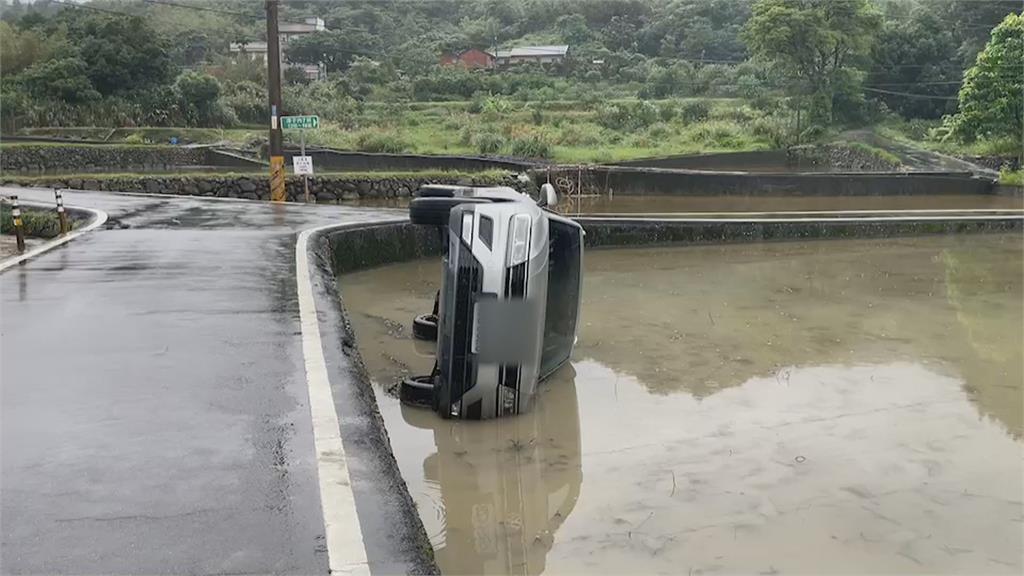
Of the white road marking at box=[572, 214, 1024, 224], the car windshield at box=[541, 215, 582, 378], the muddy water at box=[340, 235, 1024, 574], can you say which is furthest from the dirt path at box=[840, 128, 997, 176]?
the car windshield at box=[541, 215, 582, 378]

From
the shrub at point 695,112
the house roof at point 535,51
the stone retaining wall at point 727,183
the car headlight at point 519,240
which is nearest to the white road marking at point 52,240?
the car headlight at point 519,240

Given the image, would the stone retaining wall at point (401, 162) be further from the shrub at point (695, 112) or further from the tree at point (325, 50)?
the tree at point (325, 50)

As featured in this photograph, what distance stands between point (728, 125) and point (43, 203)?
35.3 metres

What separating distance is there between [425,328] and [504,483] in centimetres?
387

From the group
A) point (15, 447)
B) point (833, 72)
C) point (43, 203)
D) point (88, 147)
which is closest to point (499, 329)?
point (15, 447)

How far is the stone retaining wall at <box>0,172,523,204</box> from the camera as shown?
2189cm

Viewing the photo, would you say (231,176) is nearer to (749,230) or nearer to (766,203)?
(749,230)

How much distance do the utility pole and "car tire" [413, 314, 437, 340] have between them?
1077 centimetres

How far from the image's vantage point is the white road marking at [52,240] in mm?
9559

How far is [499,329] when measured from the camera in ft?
21.1

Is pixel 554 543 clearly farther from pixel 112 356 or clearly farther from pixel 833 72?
pixel 833 72

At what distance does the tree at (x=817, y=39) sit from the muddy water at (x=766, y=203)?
22.0m

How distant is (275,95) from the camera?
19.2 metres

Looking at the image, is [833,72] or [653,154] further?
[833,72]
